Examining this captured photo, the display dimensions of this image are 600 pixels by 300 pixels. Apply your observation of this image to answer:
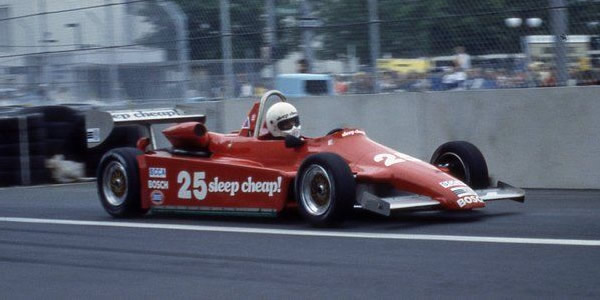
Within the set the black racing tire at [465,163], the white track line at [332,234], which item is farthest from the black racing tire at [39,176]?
the black racing tire at [465,163]

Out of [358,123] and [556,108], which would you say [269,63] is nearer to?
[358,123]

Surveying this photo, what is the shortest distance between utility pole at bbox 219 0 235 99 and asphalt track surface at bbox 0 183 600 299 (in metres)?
5.66

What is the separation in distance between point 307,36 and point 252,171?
18.5ft

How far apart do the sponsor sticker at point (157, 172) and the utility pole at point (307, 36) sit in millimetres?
4891

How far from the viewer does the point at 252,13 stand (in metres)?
15.5

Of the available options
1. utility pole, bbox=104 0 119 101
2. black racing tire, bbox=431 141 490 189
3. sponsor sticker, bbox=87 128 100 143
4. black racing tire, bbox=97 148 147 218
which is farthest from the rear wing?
utility pole, bbox=104 0 119 101

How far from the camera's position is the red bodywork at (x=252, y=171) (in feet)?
28.3

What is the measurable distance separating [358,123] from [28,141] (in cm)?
477

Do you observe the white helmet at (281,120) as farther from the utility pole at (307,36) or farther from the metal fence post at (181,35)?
the metal fence post at (181,35)

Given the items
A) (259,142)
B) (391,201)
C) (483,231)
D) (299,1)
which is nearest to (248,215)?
(259,142)

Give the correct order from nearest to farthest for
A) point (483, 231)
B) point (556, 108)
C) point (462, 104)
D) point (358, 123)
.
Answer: point (483, 231) < point (556, 108) < point (462, 104) < point (358, 123)

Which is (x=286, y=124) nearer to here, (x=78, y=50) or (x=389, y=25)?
(x=389, y=25)

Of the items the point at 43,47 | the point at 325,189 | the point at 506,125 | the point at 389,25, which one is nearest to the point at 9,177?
the point at 43,47

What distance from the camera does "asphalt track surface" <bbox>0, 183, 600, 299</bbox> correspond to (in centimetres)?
603
